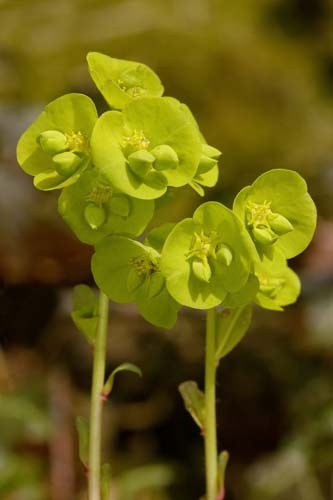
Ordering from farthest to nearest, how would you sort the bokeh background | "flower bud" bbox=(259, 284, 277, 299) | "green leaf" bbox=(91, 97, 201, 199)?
the bokeh background → "flower bud" bbox=(259, 284, 277, 299) → "green leaf" bbox=(91, 97, 201, 199)

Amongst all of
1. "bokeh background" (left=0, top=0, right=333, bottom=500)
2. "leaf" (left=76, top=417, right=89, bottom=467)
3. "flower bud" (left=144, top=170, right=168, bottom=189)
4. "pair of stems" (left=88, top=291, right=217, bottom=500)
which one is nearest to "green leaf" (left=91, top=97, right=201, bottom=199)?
"flower bud" (left=144, top=170, right=168, bottom=189)

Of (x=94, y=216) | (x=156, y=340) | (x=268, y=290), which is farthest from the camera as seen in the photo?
(x=156, y=340)

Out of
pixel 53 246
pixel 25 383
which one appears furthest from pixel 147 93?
pixel 53 246

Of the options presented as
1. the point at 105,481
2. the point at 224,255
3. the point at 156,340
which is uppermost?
the point at 224,255

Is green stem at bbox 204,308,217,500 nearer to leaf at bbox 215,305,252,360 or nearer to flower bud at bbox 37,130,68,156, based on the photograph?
leaf at bbox 215,305,252,360

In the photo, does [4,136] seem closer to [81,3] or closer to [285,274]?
[81,3]

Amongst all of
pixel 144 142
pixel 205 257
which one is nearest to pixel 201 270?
pixel 205 257

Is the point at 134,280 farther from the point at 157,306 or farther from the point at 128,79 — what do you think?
the point at 128,79
